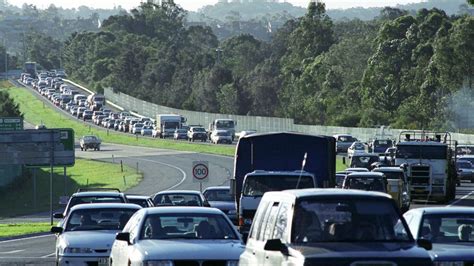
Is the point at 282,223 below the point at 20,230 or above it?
above

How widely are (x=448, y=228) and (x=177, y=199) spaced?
1699cm

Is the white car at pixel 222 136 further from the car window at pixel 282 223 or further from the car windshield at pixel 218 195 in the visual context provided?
the car window at pixel 282 223

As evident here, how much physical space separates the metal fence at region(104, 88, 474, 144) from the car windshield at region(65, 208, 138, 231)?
77263 mm

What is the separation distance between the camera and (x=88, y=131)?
150 m

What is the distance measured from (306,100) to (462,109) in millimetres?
40570

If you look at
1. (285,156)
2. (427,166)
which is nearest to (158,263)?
(285,156)

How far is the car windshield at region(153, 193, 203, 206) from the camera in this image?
34719 millimetres

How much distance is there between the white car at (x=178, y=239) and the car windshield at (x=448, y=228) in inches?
111

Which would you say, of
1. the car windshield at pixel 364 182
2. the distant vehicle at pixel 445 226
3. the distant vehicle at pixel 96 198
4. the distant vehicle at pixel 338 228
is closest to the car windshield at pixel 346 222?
the distant vehicle at pixel 338 228

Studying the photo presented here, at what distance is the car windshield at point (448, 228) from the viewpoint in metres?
19.2

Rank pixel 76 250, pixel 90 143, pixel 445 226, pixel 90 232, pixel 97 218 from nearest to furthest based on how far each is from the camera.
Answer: pixel 445 226
pixel 76 250
pixel 90 232
pixel 97 218
pixel 90 143

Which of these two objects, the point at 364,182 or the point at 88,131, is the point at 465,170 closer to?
the point at 364,182

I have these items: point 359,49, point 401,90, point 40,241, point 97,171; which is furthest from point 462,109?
point 40,241

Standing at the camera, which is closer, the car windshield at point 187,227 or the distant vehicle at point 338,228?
the distant vehicle at point 338,228
